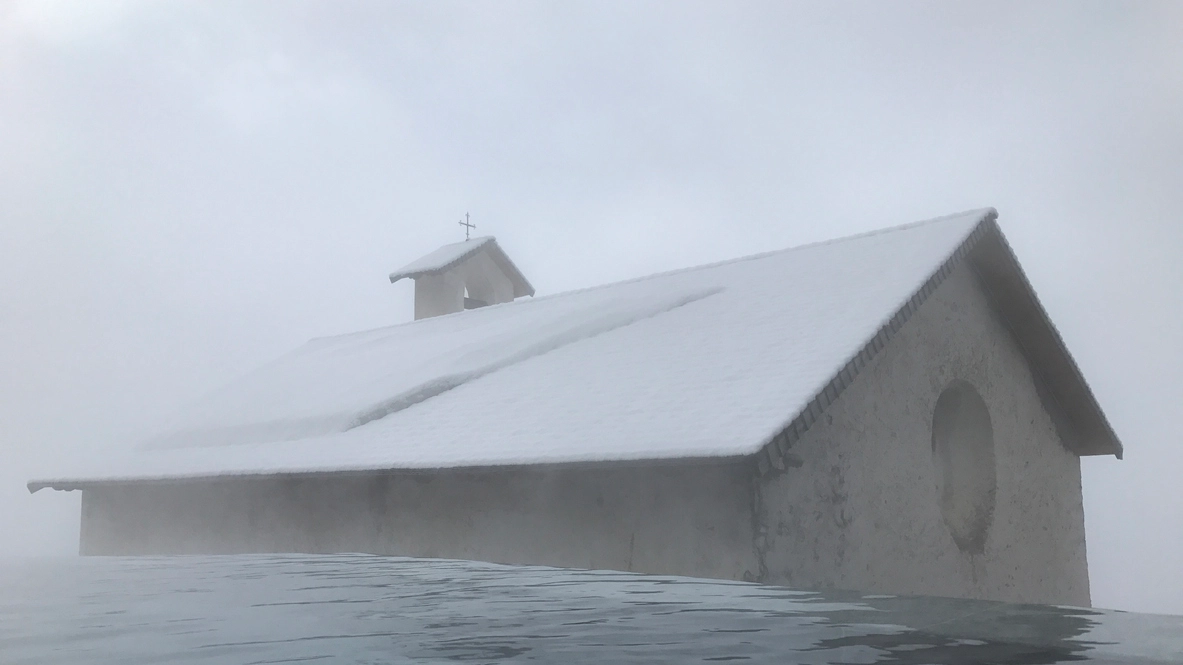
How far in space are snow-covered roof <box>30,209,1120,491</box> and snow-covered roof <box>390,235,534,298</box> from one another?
12.2 feet

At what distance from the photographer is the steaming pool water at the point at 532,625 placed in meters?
1.33

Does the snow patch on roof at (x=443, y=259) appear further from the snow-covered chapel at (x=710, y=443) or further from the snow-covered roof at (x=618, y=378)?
the snow-covered chapel at (x=710, y=443)

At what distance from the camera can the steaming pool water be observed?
133 cm

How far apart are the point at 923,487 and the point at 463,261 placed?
11674mm

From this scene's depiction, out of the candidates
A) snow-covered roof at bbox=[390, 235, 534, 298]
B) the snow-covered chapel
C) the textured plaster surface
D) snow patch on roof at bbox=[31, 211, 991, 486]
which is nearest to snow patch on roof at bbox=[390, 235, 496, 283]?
snow-covered roof at bbox=[390, 235, 534, 298]

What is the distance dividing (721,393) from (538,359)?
379 cm

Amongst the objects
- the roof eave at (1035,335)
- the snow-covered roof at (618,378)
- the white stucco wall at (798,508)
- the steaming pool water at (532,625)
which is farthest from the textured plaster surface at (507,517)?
the steaming pool water at (532,625)

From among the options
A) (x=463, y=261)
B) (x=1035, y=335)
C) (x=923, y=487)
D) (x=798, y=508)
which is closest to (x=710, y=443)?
(x=798, y=508)

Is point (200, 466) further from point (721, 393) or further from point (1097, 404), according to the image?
point (1097, 404)

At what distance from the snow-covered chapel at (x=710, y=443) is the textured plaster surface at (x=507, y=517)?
0.02m

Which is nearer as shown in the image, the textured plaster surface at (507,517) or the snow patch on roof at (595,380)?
the textured plaster surface at (507,517)

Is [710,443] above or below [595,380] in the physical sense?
below

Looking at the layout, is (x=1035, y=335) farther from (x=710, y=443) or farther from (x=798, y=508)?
(x=710, y=443)

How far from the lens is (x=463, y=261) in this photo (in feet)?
61.2
